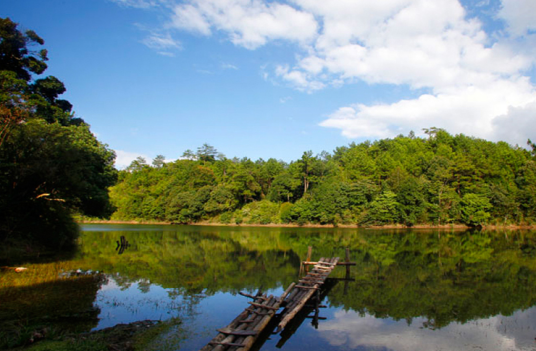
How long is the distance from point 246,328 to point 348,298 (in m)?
6.90

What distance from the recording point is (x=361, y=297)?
46.9 ft

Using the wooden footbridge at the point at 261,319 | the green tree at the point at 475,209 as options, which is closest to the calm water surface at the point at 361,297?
the wooden footbridge at the point at 261,319

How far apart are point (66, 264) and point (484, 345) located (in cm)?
2111

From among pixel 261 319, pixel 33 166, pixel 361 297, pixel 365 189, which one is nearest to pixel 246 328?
pixel 261 319

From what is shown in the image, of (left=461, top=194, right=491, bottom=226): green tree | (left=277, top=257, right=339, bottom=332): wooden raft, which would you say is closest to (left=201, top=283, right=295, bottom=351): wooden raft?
(left=277, top=257, right=339, bottom=332): wooden raft

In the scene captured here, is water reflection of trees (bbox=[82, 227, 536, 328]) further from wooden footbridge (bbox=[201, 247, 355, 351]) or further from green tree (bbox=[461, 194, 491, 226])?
green tree (bbox=[461, 194, 491, 226])

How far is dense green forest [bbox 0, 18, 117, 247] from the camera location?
16.5 meters

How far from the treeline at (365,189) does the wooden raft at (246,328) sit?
5282 cm

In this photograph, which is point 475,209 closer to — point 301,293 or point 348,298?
point 348,298

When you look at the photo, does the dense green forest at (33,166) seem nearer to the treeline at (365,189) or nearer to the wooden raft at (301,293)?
the wooden raft at (301,293)

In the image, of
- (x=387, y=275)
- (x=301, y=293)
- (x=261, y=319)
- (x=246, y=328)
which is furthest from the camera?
(x=387, y=275)

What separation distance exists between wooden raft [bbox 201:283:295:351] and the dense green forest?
515 inches

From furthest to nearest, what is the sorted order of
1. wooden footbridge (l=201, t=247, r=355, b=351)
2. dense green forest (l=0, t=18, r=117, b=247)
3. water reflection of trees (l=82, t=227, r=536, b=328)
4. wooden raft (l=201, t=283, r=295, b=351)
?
dense green forest (l=0, t=18, r=117, b=247)
water reflection of trees (l=82, t=227, r=536, b=328)
wooden footbridge (l=201, t=247, r=355, b=351)
wooden raft (l=201, t=283, r=295, b=351)

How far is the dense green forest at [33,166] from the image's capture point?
54.0ft
